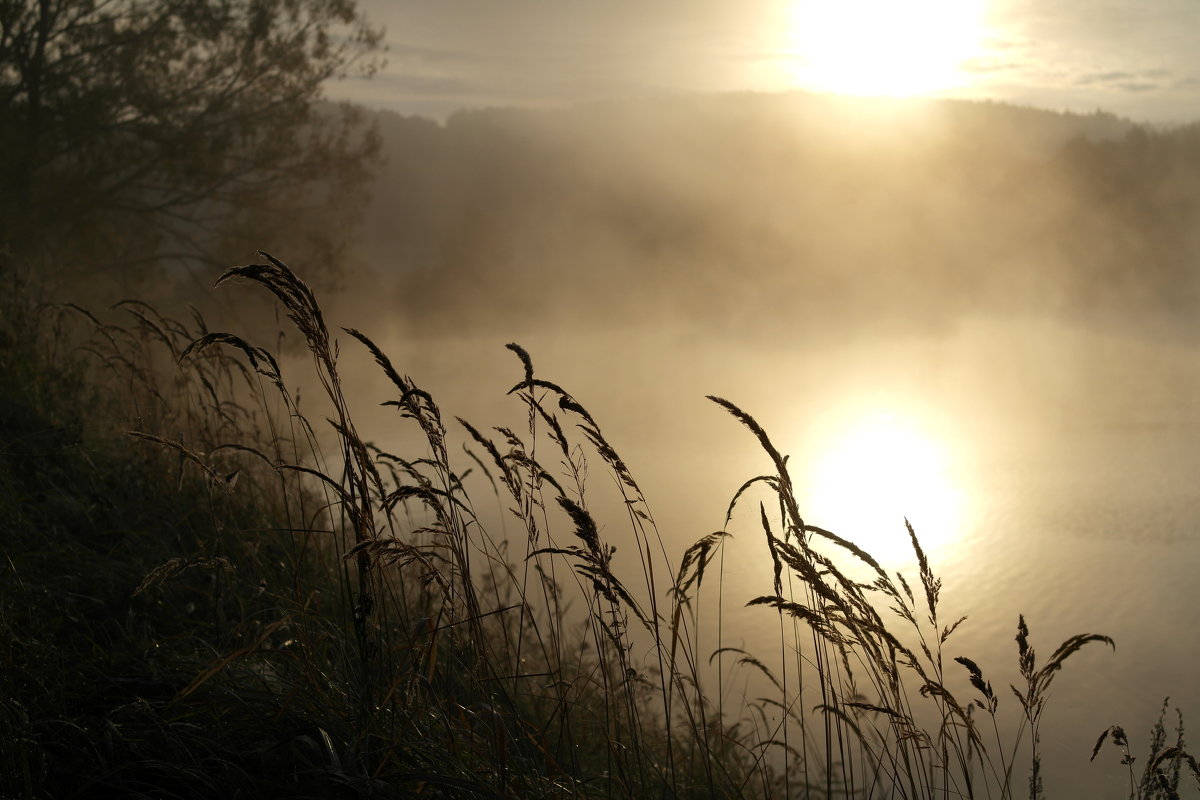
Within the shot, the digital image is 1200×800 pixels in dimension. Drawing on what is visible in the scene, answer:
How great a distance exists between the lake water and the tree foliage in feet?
8.66

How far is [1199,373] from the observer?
418 inches

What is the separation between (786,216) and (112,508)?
896 inches

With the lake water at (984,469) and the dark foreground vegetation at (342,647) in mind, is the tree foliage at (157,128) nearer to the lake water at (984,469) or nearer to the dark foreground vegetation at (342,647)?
the lake water at (984,469)

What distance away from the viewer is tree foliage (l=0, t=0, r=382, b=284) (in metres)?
7.65

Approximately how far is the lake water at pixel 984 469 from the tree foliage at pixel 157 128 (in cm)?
264

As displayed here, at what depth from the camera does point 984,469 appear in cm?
711

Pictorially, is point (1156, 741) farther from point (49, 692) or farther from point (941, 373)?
point (941, 373)

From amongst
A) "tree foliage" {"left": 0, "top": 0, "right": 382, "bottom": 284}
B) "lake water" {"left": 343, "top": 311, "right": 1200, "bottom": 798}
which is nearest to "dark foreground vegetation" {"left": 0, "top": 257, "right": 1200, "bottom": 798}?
"lake water" {"left": 343, "top": 311, "right": 1200, "bottom": 798}

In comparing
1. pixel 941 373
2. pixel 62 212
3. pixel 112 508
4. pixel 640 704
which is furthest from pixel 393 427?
pixel 941 373

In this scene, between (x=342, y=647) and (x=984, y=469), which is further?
(x=984, y=469)

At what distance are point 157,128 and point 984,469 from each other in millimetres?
7735

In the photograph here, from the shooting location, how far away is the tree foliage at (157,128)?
25.1ft

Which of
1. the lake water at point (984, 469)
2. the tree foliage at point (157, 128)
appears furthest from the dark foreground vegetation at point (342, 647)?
the tree foliage at point (157, 128)

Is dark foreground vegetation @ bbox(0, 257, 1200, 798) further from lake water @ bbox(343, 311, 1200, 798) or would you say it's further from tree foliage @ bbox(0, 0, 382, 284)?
tree foliage @ bbox(0, 0, 382, 284)
